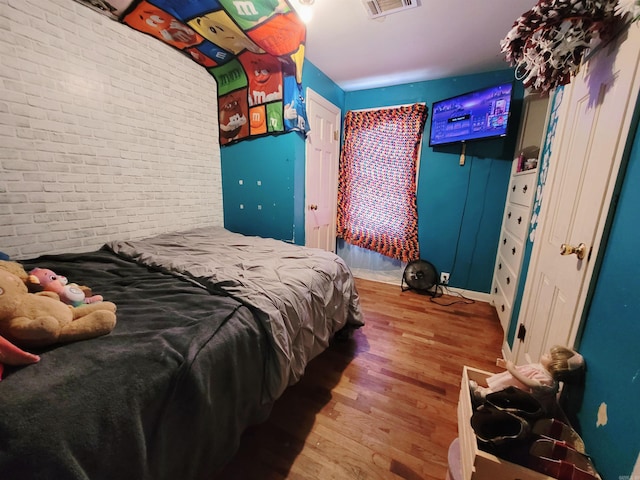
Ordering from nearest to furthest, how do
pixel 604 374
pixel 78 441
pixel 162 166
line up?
pixel 78 441 < pixel 604 374 < pixel 162 166

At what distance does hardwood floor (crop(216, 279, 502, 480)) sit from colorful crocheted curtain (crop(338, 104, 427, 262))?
1.21m

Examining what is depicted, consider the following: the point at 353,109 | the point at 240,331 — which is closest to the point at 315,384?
the point at 240,331

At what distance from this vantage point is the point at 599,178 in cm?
98

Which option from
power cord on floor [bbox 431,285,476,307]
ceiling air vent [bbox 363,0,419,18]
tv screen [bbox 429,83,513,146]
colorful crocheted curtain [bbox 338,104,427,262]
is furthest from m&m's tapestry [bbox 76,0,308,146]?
power cord on floor [bbox 431,285,476,307]

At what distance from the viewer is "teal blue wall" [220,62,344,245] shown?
256 cm

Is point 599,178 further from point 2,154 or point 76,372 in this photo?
point 2,154

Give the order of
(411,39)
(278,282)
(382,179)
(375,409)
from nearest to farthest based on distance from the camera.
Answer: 1. (278,282)
2. (375,409)
3. (411,39)
4. (382,179)

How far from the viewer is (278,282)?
52.6 inches

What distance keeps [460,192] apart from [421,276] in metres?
1.07

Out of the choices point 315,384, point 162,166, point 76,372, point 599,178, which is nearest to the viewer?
point 76,372

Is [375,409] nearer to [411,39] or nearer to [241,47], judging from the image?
[411,39]

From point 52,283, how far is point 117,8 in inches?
77.2

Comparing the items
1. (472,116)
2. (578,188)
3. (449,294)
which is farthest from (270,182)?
(449,294)

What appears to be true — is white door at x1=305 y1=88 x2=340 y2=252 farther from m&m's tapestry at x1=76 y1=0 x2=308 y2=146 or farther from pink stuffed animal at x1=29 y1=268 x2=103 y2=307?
pink stuffed animal at x1=29 y1=268 x2=103 y2=307
